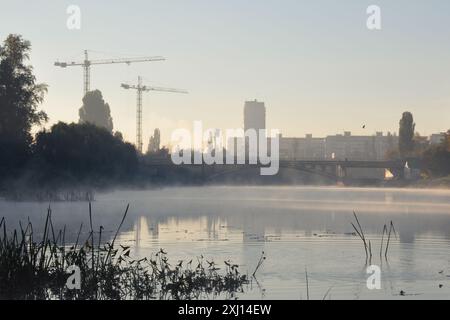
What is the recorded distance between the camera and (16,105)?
94.3 m

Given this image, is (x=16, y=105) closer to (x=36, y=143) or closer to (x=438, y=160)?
(x=36, y=143)

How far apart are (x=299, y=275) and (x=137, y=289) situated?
7051 millimetres

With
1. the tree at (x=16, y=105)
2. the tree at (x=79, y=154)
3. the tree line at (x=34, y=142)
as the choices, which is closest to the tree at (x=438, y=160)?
the tree at (x=79, y=154)

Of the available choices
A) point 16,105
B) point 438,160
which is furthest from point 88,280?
point 438,160

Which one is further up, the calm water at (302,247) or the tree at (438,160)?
the tree at (438,160)

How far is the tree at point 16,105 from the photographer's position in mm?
88012

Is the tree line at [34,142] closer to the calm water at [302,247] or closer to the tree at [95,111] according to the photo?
the calm water at [302,247]

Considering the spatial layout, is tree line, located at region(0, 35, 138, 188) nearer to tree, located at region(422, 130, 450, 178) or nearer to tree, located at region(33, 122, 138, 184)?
tree, located at region(33, 122, 138, 184)

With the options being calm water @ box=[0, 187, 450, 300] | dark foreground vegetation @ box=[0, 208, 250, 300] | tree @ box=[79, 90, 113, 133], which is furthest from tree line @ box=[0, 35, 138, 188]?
tree @ box=[79, 90, 113, 133]

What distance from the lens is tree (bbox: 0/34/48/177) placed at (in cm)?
8801
